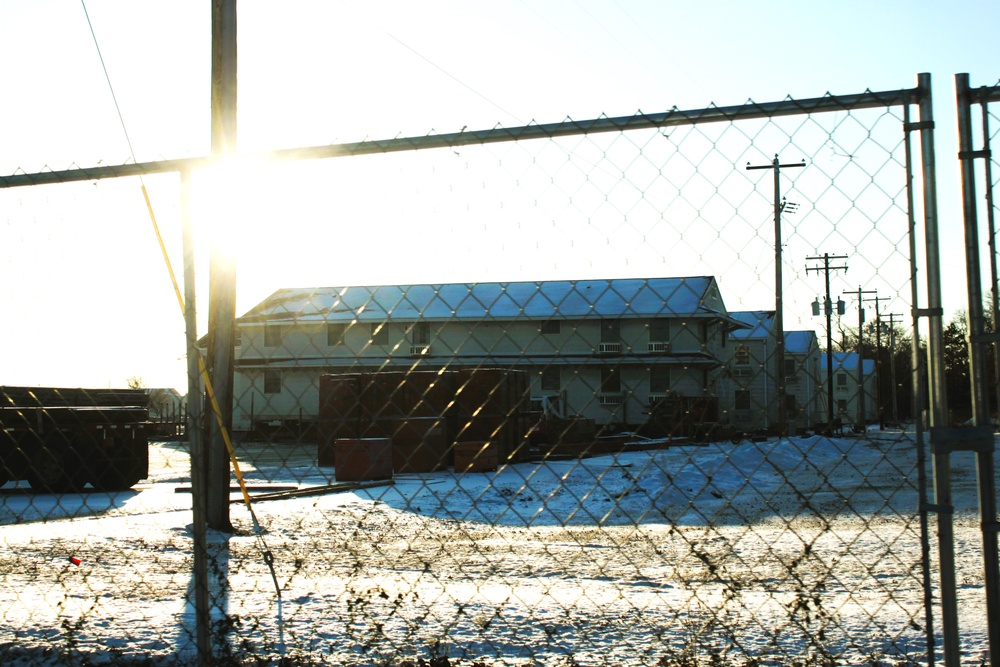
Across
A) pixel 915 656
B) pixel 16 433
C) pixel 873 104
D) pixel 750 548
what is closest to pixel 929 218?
pixel 873 104

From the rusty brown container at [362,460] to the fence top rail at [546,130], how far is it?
37.5 ft

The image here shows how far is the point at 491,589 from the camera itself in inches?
213

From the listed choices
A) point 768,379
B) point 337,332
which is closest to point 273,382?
point 337,332

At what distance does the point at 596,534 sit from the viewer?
9.65m

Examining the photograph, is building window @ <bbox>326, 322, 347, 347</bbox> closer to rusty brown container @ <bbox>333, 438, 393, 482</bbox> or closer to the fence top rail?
the fence top rail

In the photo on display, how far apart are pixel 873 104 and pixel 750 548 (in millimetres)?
5552

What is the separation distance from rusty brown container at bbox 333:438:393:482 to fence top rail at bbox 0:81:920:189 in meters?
11.4

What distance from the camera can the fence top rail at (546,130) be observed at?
3264 millimetres

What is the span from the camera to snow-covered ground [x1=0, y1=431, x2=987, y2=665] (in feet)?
12.8

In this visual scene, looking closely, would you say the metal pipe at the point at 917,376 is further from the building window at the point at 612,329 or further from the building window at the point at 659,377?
the building window at the point at 659,377

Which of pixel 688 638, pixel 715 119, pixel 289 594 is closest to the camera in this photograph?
pixel 715 119

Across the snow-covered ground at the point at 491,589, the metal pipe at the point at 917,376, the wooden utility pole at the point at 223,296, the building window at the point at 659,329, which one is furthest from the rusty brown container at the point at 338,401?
the metal pipe at the point at 917,376

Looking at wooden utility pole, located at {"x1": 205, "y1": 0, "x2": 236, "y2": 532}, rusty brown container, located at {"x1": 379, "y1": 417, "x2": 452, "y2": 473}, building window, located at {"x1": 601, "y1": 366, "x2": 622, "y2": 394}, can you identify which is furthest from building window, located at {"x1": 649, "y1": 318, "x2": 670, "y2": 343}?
rusty brown container, located at {"x1": 379, "y1": 417, "x2": 452, "y2": 473}

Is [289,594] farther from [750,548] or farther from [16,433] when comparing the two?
[16,433]
